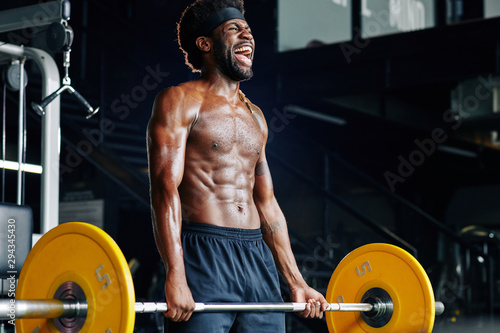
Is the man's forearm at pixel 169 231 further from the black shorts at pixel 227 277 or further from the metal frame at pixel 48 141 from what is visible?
the metal frame at pixel 48 141

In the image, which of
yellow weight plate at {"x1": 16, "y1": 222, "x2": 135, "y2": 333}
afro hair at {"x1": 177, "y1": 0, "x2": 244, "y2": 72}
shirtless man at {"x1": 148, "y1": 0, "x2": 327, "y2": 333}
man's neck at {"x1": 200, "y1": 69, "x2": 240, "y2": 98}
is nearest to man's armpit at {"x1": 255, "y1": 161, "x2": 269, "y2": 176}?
shirtless man at {"x1": 148, "y1": 0, "x2": 327, "y2": 333}

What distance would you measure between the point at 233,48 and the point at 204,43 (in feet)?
0.31

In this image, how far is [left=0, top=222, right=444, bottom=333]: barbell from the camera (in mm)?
1770

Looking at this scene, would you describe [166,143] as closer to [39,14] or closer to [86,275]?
[86,275]

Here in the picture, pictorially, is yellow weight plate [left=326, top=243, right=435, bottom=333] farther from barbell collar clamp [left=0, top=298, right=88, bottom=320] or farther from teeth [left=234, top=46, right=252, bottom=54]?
barbell collar clamp [left=0, top=298, right=88, bottom=320]

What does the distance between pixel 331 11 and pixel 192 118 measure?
485cm

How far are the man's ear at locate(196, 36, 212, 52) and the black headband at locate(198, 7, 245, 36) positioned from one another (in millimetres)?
15

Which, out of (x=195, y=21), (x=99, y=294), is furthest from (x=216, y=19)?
(x=99, y=294)

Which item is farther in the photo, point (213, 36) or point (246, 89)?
point (246, 89)

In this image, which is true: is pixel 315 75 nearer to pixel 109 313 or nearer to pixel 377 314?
→ pixel 377 314

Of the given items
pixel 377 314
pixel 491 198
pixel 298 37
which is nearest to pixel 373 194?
pixel 491 198

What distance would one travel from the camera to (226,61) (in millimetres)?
2158

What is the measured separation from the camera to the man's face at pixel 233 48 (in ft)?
7.06

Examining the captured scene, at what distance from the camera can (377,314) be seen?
8.19 ft
